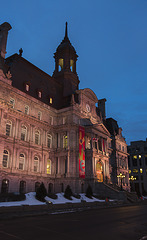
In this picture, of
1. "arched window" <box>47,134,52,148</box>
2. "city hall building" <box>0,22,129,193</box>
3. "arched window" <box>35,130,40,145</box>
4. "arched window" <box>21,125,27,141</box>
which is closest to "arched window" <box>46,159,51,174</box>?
"city hall building" <box>0,22,129,193</box>

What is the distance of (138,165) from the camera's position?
91312mm

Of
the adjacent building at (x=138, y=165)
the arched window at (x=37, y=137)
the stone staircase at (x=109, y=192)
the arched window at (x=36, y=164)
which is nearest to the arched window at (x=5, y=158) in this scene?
the arched window at (x=36, y=164)

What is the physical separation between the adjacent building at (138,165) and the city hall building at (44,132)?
43869mm

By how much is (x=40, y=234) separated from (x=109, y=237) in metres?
Result: 3.38

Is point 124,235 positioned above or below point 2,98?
below

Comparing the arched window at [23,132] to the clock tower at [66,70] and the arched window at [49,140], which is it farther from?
the clock tower at [66,70]

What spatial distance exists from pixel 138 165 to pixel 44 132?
60864 mm

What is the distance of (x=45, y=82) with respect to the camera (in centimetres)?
4881

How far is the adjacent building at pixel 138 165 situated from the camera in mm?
88375

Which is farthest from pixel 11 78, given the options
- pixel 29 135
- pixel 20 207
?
pixel 20 207

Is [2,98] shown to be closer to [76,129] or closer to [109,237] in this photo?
[76,129]

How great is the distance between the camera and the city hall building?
35688 mm

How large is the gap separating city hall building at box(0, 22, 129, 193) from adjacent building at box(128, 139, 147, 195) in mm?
43869

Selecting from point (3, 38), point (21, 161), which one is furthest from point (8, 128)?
point (3, 38)
